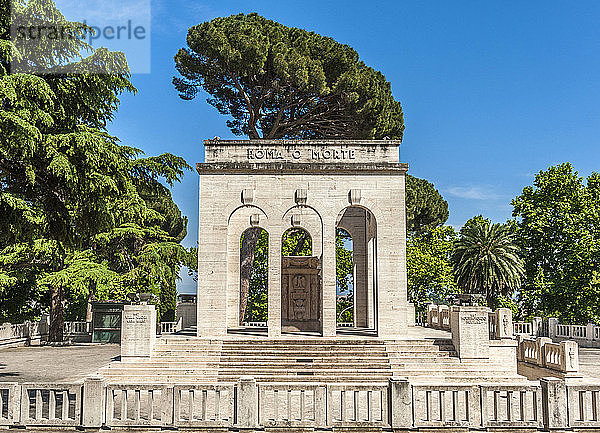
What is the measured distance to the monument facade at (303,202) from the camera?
2005 cm

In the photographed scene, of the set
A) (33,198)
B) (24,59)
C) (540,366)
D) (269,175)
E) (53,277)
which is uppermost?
(24,59)

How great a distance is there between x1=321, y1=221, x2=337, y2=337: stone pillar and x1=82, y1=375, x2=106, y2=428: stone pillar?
34.2 ft

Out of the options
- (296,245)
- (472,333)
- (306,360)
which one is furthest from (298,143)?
(296,245)

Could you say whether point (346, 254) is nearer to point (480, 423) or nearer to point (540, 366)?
point (540, 366)

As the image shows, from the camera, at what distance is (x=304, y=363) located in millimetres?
18000

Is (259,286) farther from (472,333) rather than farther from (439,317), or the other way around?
(472,333)

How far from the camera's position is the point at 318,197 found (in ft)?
68.3

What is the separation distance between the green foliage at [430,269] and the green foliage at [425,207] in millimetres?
1493

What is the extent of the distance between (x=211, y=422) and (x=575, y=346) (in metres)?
10.9

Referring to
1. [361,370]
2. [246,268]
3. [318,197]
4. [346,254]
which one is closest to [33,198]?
[318,197]

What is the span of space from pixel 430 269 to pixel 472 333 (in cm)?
2366

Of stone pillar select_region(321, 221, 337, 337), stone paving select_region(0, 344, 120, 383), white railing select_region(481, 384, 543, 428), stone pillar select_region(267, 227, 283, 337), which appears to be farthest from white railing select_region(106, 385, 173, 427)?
stone pillar select_region(321, 221, 337, 337)

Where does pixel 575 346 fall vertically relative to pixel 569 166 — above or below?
below

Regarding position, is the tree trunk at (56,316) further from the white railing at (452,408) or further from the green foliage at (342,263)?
the white railing at (452,408)
